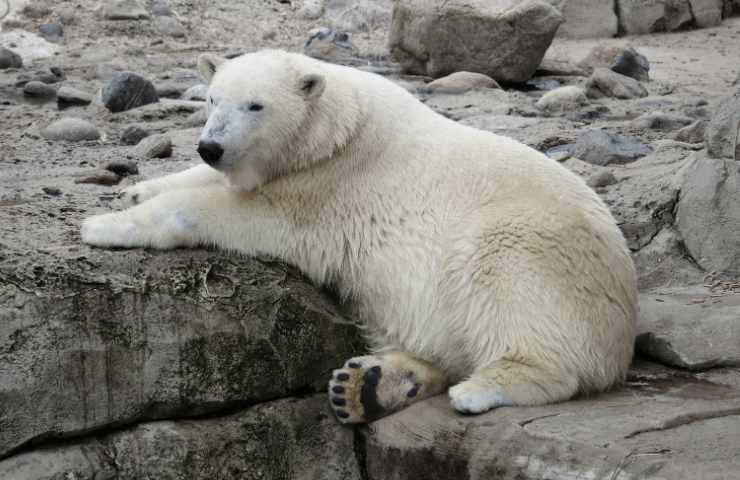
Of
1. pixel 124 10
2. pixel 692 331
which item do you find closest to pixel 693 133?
pixel 692 331

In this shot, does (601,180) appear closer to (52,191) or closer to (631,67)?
(52,191)

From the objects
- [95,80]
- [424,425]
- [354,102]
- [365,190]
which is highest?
[354,102]

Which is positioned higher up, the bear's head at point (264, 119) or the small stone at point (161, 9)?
the bear's head at point (264, 119)

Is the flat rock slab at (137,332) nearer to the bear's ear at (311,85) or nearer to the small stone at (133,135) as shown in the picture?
the bear's ear at (311,85)

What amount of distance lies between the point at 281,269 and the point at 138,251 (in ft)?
1.84

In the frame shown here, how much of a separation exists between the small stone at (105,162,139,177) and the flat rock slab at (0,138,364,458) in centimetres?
135

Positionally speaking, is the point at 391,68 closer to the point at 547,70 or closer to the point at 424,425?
the point at 547,70

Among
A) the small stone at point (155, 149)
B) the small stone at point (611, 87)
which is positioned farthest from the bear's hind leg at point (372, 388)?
the small stone at point (611, 87)

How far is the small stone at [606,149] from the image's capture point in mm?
6172

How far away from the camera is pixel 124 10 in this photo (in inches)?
460

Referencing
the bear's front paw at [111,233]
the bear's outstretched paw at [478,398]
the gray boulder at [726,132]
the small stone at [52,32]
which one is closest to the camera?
the bear's outstretched paw at [478,398]

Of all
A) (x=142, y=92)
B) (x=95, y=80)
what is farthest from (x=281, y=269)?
(x=95, y=80)

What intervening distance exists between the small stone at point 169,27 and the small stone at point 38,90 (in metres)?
3.29

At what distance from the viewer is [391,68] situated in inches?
421
